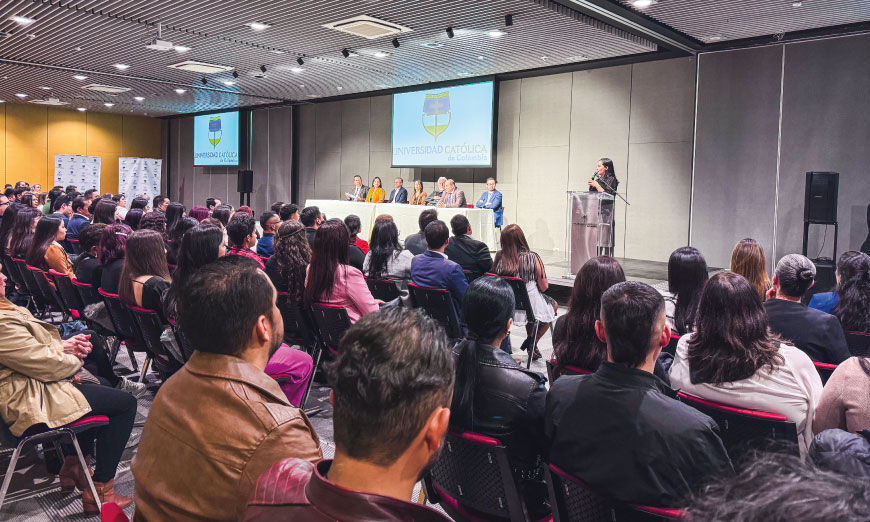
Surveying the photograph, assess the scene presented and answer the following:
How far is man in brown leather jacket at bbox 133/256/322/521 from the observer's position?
1.41 m

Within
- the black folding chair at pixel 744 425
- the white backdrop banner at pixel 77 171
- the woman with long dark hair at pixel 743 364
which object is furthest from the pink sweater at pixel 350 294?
the white backdrop banner at pixel 77 171

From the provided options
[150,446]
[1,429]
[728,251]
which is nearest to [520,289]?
[1,429]

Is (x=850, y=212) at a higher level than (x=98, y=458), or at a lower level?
higher

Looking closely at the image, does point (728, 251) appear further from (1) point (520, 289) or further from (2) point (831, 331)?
(2) point (831, 331)

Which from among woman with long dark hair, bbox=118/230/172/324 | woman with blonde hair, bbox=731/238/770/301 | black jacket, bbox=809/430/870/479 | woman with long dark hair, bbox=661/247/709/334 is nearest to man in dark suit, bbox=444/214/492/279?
woman with blonde hair, bbox=731/238/770/301

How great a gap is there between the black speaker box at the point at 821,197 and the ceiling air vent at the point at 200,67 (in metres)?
9.96

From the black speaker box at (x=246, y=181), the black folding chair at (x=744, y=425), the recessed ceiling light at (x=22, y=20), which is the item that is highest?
the recessed ceiling light at (x=22, y=20)

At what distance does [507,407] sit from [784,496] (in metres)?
1.55

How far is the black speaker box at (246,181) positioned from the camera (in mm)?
16781

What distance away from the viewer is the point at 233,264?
1791 millimetres

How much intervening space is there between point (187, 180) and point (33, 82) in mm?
6784

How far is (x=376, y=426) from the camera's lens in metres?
0.99

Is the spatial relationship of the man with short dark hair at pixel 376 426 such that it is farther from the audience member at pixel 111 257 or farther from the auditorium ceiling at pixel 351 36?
the auditorium ceiling at pixel 351 36

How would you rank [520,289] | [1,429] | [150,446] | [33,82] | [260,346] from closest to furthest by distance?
[150,446] < [260,346] < [1,429] < [520,289] < [33,82]
